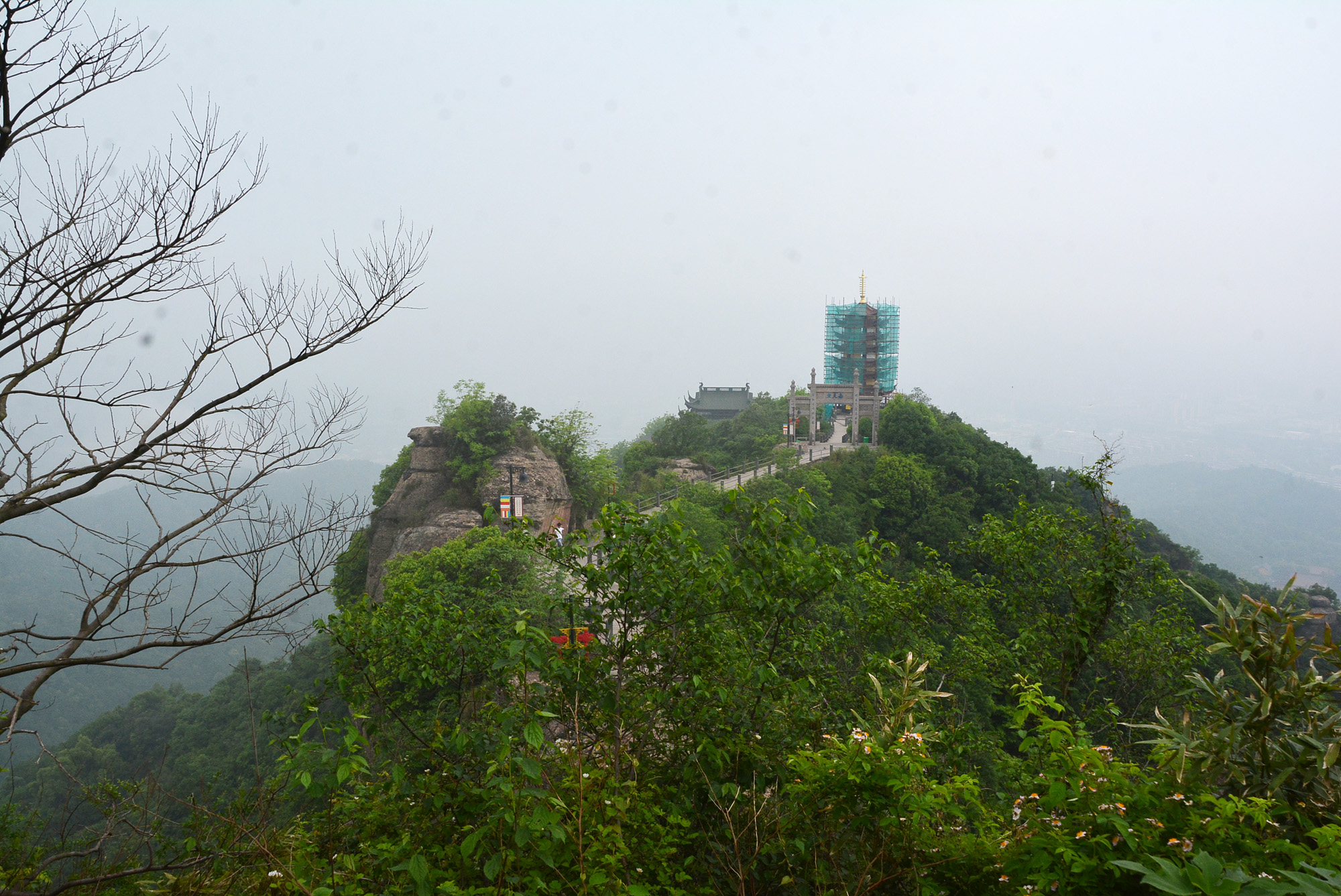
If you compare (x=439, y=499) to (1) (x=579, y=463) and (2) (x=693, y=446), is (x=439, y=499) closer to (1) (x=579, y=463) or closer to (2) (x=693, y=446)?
(1) (x=579, y=463)

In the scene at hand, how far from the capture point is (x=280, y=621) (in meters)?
4.66

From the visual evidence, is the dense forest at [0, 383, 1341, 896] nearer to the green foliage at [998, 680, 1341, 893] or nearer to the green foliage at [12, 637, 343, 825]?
the green foliage at [998, 680, 1341, 893]

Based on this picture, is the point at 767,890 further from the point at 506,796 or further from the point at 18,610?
the point at 18,610

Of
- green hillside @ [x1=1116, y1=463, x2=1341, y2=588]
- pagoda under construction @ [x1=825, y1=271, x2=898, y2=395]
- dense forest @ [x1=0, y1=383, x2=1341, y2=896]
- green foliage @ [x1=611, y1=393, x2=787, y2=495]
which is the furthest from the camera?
green hillside @ [x1=1116, y1=463, x2=1341, y2=588]

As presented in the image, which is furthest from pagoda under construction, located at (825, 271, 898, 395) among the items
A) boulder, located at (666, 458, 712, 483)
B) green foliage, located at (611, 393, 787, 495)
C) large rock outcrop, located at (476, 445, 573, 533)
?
large rock outcrop, located at (476, 445, 573, 533)

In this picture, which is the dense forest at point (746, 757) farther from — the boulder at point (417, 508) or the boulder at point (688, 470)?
the boulder at point (688, 470)

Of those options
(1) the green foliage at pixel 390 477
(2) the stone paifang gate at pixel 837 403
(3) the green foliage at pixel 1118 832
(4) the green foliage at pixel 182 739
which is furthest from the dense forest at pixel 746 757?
(2) the stone paifang gate at pixel 837 403

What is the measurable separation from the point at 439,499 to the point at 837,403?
33.5 metres

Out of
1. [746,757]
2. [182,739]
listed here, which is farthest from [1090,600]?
[182,739]

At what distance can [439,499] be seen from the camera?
23.6m

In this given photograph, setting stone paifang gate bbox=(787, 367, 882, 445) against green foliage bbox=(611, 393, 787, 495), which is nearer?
green foliage bbox=(611, 393, 787, 495)

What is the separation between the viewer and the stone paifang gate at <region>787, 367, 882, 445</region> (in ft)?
129

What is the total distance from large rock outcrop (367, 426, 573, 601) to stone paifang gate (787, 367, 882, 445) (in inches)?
728

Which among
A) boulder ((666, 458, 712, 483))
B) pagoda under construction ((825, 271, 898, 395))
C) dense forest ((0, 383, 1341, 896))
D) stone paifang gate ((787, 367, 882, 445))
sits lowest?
dense forest ((0, 383, 1341, 896))
